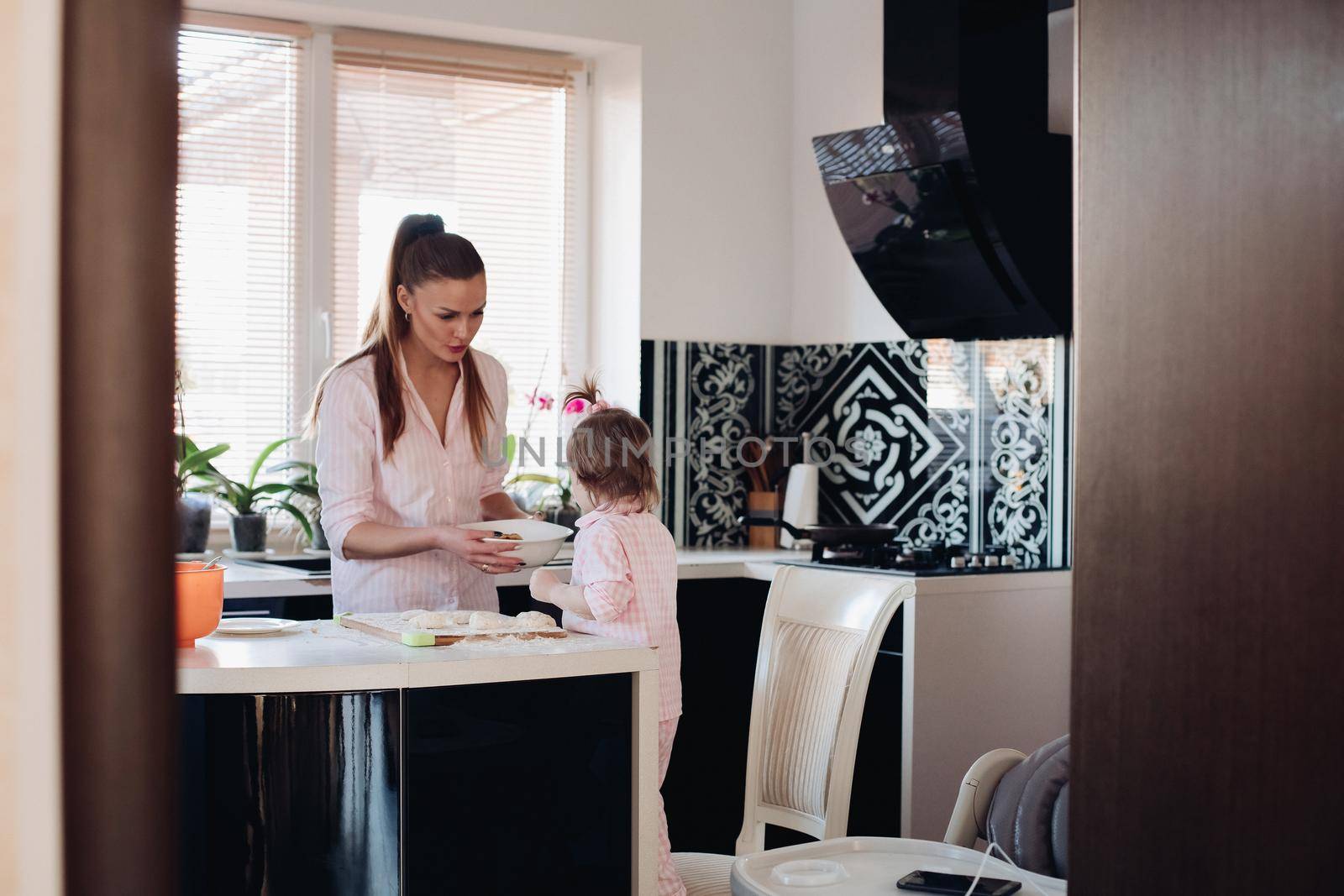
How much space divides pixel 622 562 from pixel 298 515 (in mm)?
1540

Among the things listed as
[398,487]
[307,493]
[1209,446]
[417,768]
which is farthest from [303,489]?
[1209,446]

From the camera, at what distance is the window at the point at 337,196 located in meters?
3.59

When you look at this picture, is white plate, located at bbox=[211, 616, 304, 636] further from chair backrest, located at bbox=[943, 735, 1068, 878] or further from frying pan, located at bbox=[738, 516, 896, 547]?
frying pan, located at bbox=[738, 516, 896, 547]

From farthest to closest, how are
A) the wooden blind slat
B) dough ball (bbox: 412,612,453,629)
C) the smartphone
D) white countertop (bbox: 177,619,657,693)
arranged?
the wooden blind slat < dough ball (bbox: 412,612,453,629) < white countertop (bbox: 177,619,657,693) < the smartphone

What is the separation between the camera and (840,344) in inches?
152

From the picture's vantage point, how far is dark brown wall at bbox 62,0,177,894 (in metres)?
0.57

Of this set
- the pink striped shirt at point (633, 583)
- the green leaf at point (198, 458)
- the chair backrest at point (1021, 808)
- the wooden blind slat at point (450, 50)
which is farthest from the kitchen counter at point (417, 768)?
the wooden blind slat at point (450, 50)

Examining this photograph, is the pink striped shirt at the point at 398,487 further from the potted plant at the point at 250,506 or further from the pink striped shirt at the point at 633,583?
the potted plant at the point at 250,506

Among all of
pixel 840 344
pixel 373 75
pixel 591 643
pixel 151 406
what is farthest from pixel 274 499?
pixel 151 406

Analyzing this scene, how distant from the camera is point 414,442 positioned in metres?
2.33

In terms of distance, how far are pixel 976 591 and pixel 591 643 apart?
137 cm

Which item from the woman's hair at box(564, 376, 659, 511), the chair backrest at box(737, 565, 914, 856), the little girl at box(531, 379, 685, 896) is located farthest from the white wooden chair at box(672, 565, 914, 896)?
the woman's hair at box(564, 376, 659, 511)

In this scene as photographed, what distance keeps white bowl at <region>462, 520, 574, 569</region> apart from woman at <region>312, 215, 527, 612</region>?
3 centimetres

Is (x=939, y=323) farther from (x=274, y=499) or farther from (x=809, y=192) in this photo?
(x=274, y=499)
